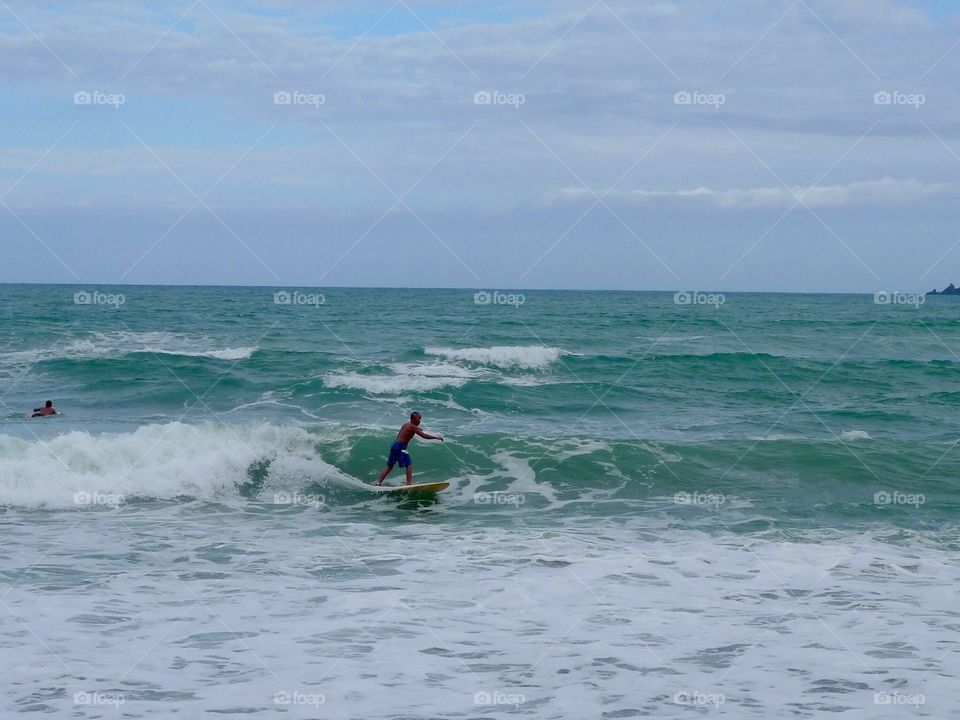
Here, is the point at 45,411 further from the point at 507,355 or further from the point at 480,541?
the point at 507,355

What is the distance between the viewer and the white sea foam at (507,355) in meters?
32.4

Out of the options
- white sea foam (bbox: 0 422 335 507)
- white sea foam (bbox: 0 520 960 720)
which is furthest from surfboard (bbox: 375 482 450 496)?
white sea foam (bbox: 0 520 960 720)

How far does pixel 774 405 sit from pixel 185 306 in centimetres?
5151

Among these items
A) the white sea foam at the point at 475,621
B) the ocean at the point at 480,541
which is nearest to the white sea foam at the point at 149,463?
the ocean at the point at 480,541

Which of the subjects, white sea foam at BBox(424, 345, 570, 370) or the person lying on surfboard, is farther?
white sea foam at BBox(424, 345, 570, 370)

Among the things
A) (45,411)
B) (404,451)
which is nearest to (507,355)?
(45,411)

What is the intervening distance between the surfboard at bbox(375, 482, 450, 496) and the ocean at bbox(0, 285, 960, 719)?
0.93 ft

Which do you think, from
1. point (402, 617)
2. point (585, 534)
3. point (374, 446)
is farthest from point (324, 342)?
point (402, 617)

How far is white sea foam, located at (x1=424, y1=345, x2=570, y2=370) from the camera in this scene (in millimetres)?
32375

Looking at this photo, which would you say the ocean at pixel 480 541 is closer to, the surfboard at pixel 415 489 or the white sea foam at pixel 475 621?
the white sea foam at pixel 475 621

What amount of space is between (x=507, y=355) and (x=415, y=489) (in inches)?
710

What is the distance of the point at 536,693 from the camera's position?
304 inches

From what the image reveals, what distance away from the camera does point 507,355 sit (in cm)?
3378

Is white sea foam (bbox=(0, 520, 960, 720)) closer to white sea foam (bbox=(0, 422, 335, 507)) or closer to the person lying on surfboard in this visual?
white sea foam (bbox=(0, 422, 335, 507))
